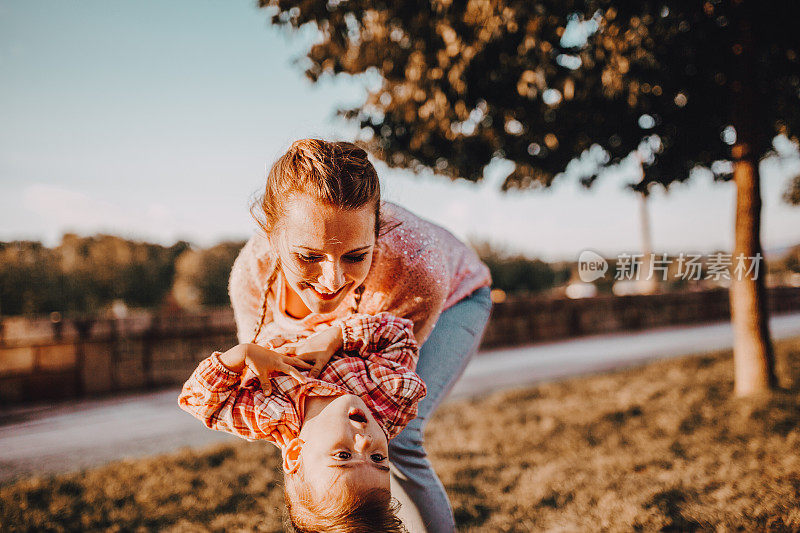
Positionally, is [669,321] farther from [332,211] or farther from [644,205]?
[332,211]

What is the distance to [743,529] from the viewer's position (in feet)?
7.98

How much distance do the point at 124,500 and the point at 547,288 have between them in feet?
60.8

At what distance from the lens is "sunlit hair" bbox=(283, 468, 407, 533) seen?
5.01 ft

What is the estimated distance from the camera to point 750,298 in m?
4.33

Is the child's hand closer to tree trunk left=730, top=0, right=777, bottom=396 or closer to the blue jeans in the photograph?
the blue jeans

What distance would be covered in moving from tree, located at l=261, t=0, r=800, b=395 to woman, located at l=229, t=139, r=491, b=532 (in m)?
2.10

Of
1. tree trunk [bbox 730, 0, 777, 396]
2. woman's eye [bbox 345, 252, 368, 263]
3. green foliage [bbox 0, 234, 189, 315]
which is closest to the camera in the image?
woman's eye [bbox 345, 252, 368, 263]

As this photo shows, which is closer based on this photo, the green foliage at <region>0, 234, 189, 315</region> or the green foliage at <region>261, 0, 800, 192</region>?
the green foliage at <region>261, 0, 800, 192</region>

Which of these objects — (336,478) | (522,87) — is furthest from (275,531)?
(522,87)

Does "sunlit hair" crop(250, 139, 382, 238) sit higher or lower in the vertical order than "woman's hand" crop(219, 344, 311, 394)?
higher

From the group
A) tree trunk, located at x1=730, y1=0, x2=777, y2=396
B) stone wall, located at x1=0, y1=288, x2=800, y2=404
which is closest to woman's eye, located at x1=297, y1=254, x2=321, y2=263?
tree trunk, located at x1=730, y1=0, x2=777, y2=396

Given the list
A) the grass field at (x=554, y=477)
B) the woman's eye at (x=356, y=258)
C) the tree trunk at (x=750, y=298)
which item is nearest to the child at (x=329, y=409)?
the woman's eye at (x=356, y=258)

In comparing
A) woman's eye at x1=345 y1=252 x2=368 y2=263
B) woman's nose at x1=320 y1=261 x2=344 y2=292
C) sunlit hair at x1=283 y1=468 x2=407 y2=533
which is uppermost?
woman's eye at x1=345 y1=252 x2=368 y2=263

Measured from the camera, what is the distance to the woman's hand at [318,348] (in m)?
1.68
